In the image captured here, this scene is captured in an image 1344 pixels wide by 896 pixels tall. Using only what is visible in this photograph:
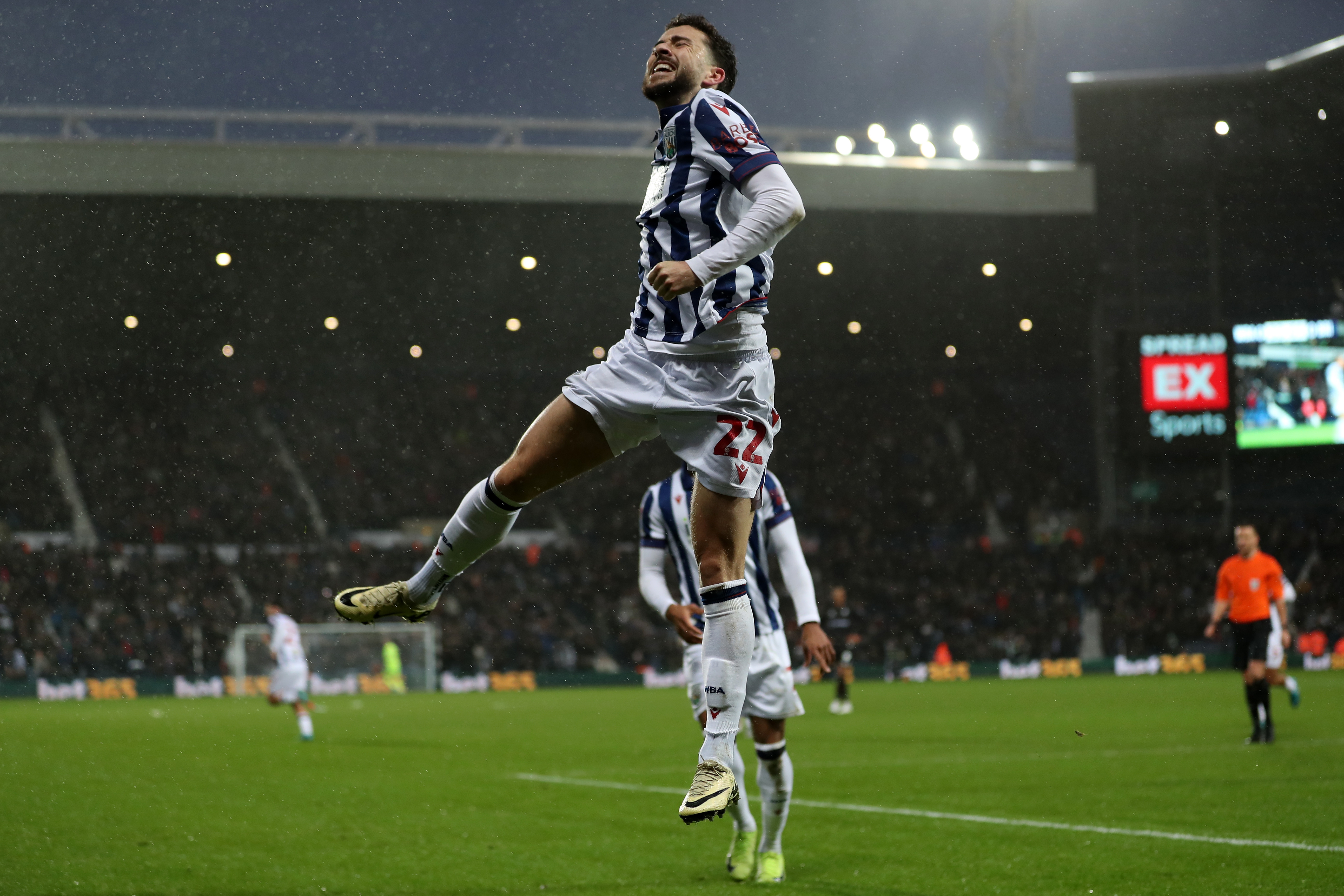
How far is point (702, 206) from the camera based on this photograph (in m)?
4.14

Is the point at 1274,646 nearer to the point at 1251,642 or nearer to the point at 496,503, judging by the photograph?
the point at 1251,642

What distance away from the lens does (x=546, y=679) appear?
31.1 metres

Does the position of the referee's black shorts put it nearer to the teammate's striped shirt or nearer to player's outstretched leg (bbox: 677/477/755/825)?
player's outstretched leg (bbox: 677/477/755/825)

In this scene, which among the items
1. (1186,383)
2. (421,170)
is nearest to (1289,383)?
(1186,383)

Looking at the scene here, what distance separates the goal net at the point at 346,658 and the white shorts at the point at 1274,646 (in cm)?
1970

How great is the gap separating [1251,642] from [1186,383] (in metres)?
12.8

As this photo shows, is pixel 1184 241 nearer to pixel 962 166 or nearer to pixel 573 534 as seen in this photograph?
pixel 962 166

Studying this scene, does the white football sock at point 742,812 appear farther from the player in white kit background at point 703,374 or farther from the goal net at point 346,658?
the goal net at point 346,658

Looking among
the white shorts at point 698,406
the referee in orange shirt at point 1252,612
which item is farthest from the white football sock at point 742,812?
the referee in orange shirt at point 1252,612

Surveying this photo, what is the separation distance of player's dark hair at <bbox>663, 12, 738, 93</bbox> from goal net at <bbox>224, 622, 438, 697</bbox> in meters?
25.2

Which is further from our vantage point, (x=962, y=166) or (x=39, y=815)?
(x=962, y=166)

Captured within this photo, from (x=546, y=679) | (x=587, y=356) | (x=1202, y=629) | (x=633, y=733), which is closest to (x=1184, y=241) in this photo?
(x=1202, y=629)

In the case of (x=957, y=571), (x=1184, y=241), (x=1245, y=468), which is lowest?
(x=957, y=571)

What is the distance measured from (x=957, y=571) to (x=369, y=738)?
70.1 ft
